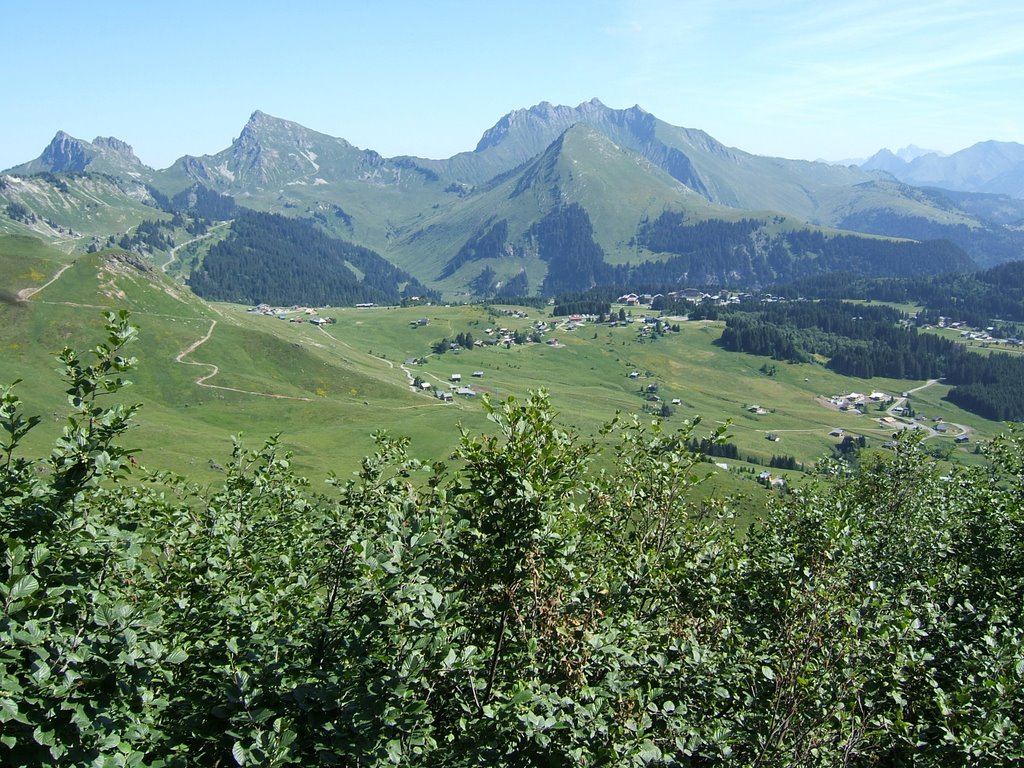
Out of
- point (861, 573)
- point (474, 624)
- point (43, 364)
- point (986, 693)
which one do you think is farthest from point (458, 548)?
point (43, 364)

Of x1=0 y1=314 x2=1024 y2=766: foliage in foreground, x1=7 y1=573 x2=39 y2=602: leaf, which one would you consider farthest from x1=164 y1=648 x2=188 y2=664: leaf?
x1=7 y1=573 x2=39 y2=602: leaf

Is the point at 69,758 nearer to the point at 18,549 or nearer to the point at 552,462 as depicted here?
the point at 18,549

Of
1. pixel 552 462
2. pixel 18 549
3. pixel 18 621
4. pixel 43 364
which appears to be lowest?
pixel 43 364

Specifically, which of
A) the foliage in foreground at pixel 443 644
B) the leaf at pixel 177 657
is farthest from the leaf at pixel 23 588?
the leaf at pixel 177 657

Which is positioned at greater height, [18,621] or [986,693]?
[18,621]

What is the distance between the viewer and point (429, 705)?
12289 mm

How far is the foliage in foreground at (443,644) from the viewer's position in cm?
1045

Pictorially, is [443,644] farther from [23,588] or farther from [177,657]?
[23,588]

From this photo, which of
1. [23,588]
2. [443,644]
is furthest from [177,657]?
[443,644]

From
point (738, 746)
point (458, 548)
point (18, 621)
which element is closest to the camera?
point (18, 621)

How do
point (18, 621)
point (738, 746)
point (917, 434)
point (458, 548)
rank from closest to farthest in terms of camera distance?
point (18, 621)
point (458, 548)
point (738, 746)
point (917, 434)

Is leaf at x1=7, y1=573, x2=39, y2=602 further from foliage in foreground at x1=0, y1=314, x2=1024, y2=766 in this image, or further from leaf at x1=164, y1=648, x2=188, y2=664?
leaf at x1=164, y1=648, x2=188, y2=664

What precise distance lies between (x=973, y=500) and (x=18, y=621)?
40081 mm

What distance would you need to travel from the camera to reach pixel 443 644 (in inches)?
420
